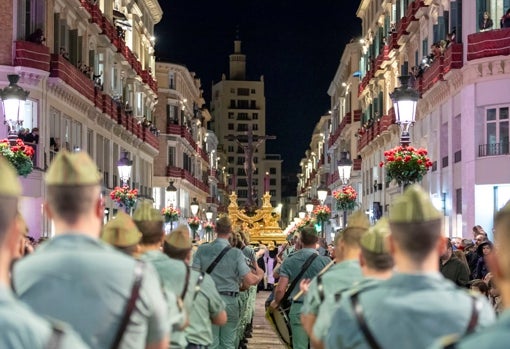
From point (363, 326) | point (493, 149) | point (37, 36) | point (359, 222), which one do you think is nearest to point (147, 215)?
point (359, 222)

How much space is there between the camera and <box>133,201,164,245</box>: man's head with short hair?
7.43 metres

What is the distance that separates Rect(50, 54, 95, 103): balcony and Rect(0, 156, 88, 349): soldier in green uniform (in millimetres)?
30766

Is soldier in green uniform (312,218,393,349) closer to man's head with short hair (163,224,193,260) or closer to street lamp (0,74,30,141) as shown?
man's head with short hair (163,224,193,260)

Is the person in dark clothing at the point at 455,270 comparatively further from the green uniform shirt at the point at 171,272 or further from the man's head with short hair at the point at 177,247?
the green uniform shirt at the point at 171,272

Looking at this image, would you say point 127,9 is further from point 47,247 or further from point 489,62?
point 47,247

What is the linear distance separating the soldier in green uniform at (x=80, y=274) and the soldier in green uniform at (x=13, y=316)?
0.80 metres

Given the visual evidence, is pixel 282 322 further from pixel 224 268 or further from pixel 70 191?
pixel 70 191

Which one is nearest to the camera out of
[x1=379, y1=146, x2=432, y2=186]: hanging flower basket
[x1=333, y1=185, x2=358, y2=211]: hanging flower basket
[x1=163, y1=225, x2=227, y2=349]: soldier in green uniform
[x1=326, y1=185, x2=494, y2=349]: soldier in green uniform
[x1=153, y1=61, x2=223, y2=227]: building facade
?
[x1=326, y1=185, x2=494, y2=349]: soldier in green uniform

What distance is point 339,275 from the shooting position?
7.20m

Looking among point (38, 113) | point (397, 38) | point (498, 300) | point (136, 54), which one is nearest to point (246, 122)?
point (136, 54)

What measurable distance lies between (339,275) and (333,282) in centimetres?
9

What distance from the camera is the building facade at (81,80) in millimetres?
32156

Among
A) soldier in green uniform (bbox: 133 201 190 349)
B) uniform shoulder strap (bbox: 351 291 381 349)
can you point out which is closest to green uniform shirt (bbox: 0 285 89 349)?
uniform shoulder strap (bbox: 351 291 381 349)

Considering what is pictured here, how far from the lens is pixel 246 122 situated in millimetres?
183750
